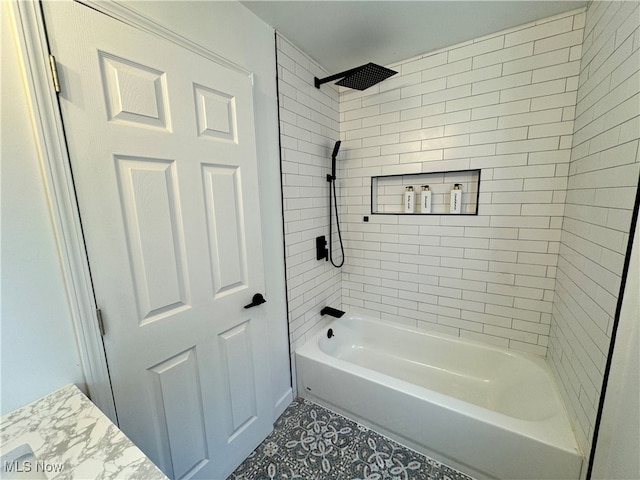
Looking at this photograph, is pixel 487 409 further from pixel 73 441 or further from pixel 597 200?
pixel 73 441

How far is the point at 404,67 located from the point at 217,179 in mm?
1695

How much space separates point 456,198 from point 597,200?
0.77 m

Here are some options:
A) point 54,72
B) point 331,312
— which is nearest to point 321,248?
point 331,312

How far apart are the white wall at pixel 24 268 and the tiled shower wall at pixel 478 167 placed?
1.92 m

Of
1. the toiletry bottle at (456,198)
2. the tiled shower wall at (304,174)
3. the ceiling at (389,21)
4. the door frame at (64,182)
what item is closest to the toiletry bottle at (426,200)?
the toiletry bottle at (456,198)

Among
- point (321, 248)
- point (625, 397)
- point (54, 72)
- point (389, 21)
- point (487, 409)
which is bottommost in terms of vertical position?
point (487, 409)

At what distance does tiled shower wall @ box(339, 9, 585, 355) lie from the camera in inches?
62.1

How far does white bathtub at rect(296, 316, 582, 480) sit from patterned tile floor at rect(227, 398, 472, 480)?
7 cm

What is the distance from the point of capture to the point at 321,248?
2.12 m

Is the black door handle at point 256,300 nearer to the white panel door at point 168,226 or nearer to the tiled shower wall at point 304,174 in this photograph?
the white panel door at point 168,226

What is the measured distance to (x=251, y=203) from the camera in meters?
1.37

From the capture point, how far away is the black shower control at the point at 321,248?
2094 mm

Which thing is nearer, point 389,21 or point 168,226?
point 168,226

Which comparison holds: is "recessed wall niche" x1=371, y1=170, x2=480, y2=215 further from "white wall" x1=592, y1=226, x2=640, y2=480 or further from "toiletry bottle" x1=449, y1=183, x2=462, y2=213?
"white wall" x1=592, y1=226, x2=640, y2=480
